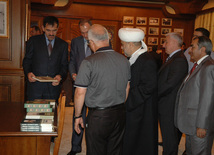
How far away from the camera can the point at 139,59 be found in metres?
2.61

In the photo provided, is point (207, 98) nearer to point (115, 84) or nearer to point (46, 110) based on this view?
point (115, 84)

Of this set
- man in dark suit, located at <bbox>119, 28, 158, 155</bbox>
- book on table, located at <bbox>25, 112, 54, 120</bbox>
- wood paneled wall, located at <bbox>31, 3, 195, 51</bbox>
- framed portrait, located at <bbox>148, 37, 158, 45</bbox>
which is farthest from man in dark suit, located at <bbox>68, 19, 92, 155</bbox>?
framed portrait, located at <bbox>148, 37, 158, 45</bbox>

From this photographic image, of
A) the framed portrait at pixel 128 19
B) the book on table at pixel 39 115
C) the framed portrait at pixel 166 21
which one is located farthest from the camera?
the framed portrait at pixel 166 21

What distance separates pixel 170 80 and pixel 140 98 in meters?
0.59

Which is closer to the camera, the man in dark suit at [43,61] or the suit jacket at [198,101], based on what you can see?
the suit jacket at [198,101]

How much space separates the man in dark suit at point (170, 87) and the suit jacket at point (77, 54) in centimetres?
118

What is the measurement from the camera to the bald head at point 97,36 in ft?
6.85

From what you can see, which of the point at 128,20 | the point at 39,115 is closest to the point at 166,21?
the point at 128,20

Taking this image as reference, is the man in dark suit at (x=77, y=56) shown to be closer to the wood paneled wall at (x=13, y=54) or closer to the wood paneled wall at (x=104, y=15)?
the wood paneled wall at (x=13, y=54)

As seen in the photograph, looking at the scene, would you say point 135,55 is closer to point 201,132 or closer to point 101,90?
point 101,90

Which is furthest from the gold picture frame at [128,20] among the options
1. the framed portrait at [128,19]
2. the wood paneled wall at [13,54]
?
the wood paneled wall at [13,54]

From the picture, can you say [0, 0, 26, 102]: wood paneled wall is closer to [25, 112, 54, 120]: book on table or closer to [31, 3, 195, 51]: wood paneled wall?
[25, 112, 54, 120]: book on table

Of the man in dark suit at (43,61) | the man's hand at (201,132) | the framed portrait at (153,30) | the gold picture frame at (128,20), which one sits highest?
the gold picture frame at (128,20)

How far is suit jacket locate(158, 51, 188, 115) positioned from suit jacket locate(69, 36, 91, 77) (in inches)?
46.8
